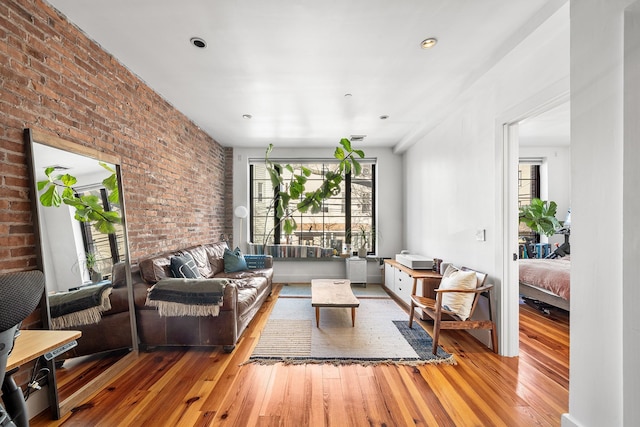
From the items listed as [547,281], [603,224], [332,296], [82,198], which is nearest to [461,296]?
[332,296]

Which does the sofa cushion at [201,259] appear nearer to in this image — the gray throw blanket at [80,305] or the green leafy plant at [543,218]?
the gray throw blanket at [80,305]

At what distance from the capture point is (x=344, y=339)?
279 centimetres

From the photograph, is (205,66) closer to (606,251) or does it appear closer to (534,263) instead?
(606,251)

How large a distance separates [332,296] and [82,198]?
247cm

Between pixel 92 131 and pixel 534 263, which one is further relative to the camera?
pixel 534 263

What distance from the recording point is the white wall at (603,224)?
1.24 meters

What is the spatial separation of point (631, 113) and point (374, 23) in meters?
1.55

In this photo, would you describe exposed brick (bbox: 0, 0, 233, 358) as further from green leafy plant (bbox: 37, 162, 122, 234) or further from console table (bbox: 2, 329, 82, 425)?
console table (bbox: 2, 329, 82, 425)

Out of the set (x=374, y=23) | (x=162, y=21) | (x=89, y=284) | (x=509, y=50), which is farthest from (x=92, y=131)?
(x=509, y=50)

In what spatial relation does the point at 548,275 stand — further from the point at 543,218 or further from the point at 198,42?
the point at 198,42

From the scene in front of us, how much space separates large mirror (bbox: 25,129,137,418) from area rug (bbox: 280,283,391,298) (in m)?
2.44

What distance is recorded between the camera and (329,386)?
204 centimetres

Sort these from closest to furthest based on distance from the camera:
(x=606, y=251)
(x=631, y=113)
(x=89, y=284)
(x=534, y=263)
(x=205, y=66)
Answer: (x=631, y=113) → (x=606, y=251) → (x=89, y=284) → (x=205, y=66) → (x=534, y=263)

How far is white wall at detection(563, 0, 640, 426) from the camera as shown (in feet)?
4.07
